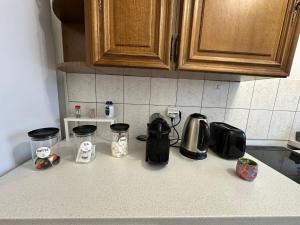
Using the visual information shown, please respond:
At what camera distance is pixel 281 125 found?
112 centimetres

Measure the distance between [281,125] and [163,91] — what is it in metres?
0.95

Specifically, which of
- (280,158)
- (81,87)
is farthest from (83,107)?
(280,158)

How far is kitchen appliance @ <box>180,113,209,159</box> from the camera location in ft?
2.54

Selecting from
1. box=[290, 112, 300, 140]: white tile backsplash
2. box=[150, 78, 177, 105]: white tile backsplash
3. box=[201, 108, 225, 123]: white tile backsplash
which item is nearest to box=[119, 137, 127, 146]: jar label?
box=[150, 78, 177, 105]: white tile backsplash

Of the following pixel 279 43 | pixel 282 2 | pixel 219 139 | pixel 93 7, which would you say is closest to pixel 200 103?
pixel 219 139

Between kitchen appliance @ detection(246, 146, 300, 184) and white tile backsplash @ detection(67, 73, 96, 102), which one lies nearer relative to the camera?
kitchen appliance @ detection(246, 146, 300, 184)

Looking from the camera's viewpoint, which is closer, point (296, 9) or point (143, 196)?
point (143, 196)

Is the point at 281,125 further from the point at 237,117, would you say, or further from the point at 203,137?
the point at 203,137

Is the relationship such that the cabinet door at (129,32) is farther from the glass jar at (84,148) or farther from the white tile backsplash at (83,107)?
the white tile backsplash at (83,107)

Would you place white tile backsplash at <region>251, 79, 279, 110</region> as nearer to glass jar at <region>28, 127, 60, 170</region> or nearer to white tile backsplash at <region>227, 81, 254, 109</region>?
white tile backsplash at <region>227, 81, 254, 109</region>

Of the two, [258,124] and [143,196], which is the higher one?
[258,124]

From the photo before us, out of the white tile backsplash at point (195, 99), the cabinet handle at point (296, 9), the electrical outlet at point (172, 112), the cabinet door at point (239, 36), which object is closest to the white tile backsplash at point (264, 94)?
the white tile backsplash at point (195, 99)

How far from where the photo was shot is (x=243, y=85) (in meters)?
1.06

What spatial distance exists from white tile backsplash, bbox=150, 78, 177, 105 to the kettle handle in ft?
1.14
